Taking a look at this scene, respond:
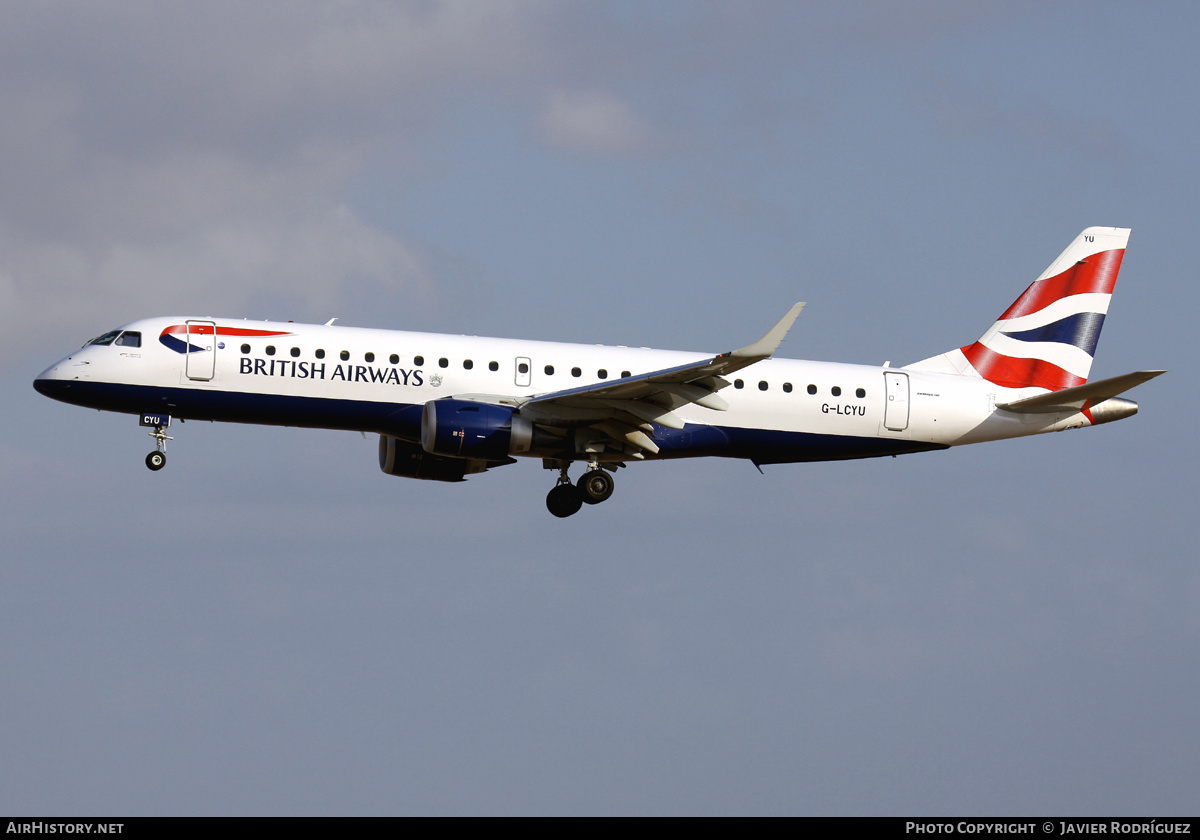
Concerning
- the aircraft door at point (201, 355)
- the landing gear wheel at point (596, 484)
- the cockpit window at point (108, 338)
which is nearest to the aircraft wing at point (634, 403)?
the landing gear wheel at point (596, 484)

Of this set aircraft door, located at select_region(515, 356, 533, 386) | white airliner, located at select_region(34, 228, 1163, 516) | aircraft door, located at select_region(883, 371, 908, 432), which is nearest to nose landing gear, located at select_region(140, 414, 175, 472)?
white airliner, located at select_region(34, 228, 1163, 516)

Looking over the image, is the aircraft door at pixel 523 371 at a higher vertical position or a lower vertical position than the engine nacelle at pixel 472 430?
higher

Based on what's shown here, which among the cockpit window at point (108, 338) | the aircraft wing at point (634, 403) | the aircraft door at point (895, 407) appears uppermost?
the cockpit window at point (108, 338)

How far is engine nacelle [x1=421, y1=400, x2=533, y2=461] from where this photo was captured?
39.7 m

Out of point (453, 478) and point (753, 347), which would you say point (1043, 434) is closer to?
point (753, 347)

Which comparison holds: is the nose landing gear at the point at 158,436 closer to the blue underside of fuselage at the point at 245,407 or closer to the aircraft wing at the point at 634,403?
the blue underside of fuselage at the point at 245,407

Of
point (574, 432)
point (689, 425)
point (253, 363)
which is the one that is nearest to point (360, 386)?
point (253, 363)

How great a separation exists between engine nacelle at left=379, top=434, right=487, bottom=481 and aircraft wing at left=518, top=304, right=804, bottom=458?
4802 mm

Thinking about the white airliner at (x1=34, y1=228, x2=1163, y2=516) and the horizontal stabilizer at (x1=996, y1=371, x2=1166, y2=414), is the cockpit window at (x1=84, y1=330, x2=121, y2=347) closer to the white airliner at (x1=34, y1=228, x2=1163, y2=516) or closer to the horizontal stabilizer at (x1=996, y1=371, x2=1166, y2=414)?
the white airliner at (x1=34, y1=228, x2=1163, y2=516)

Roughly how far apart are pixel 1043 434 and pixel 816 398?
23.3 ft

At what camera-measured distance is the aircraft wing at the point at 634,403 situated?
39.0m

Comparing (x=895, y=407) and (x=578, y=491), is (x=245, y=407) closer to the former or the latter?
(x=578, y=491)

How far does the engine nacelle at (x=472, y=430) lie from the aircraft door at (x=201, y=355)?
548cm

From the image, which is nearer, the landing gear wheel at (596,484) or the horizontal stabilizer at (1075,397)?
the horizontal stabilizer at (1075,397)
